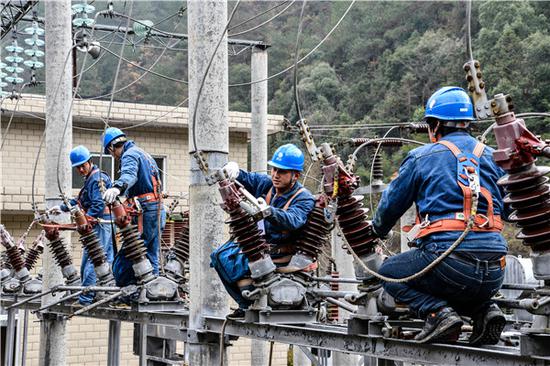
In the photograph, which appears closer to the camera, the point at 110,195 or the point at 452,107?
the point at 452,107

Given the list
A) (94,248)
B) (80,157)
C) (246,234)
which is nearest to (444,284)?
(246,234)

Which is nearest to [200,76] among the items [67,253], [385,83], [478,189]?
[478,189]

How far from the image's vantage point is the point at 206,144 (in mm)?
7637

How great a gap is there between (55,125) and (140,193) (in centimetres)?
358

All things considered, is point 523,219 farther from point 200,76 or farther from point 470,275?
point 200,76

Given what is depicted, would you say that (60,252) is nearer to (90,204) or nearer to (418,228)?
(90,204)

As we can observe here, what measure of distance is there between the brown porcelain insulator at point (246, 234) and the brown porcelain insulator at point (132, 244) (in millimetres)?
2538

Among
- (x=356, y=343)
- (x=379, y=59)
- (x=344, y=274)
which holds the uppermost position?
(x=379, y=59)

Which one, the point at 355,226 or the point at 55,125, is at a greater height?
the point at 55,125

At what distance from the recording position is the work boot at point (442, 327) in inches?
211

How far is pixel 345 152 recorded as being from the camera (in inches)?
1618

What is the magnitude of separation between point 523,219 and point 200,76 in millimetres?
3379

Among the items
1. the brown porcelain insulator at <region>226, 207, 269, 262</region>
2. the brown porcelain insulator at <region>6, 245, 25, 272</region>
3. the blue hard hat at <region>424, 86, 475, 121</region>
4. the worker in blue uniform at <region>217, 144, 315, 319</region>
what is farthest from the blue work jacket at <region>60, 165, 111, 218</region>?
the blue hard hat at <region>424, 86, 475, 121</region>

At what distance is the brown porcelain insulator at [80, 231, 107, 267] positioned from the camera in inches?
433
